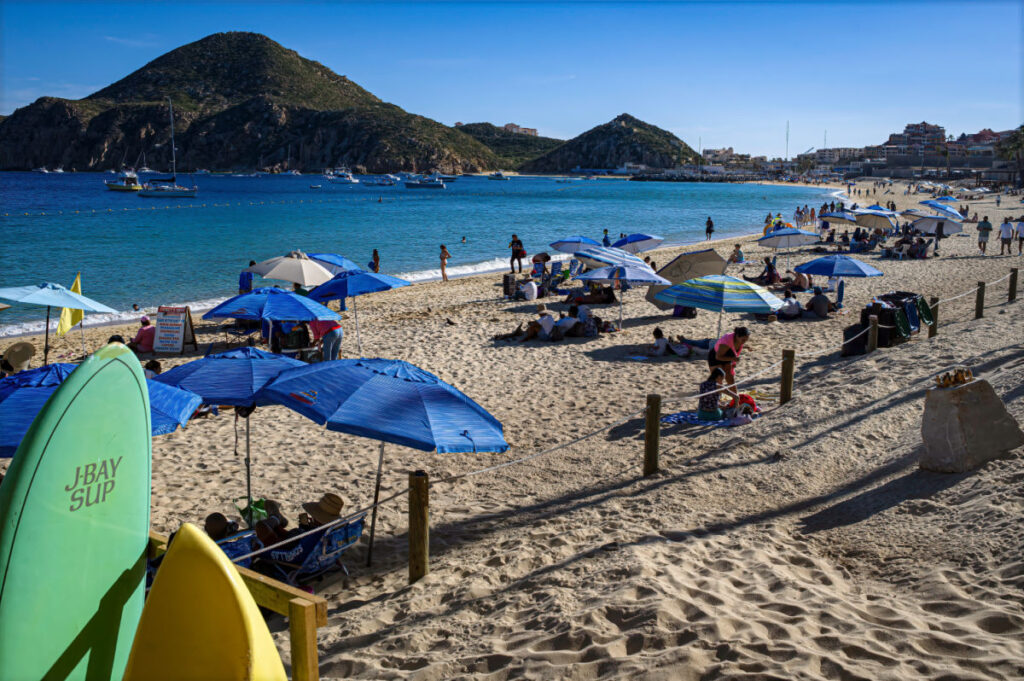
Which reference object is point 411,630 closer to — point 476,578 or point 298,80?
point 476,578

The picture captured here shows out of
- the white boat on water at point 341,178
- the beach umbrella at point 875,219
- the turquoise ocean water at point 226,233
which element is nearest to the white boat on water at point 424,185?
the white boat on water at point 341,178

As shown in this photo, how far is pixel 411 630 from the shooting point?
187 inches

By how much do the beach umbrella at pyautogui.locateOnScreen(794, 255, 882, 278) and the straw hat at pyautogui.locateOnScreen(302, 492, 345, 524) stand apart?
40.7 feet

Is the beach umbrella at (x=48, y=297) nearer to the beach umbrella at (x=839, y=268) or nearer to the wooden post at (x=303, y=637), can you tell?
the wooden post at (x=303, y=637)

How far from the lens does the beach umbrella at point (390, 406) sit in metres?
4.88

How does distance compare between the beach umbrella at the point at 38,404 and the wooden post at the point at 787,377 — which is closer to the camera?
the beach umbrella at the point at 38,404

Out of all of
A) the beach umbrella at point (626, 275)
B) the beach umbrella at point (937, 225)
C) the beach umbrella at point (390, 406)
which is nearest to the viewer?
the beach umbrella at point (390, 406)

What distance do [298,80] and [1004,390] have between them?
7151 inches

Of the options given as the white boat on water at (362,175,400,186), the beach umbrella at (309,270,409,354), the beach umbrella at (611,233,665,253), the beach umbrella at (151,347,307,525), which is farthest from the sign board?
the white boat on water at (362,175,400,186)

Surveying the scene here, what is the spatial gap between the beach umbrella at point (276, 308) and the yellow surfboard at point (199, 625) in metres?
6.81

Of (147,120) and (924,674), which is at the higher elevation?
(147,120)

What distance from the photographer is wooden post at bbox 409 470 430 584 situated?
198 inches

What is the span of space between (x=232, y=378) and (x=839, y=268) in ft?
43.1

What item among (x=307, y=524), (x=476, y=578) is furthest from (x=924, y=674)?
(x=307, y=524)
